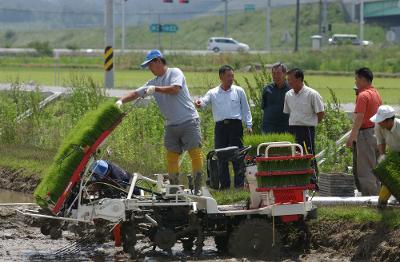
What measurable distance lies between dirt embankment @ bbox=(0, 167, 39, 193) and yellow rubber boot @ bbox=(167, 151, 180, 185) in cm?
544

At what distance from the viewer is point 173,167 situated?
13.5 meters

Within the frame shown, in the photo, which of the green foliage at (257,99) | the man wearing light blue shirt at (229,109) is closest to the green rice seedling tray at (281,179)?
the man wearing light blue shirt at (229,109)

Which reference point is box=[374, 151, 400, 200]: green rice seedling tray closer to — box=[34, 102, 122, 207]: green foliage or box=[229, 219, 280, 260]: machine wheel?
box=[229, 219, 280, 260]: machine wheel

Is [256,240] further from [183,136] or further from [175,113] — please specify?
[175,113]

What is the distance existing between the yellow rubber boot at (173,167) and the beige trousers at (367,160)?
2419 millimetres

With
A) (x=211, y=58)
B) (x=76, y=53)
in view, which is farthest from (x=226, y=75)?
(x=76, y=53)

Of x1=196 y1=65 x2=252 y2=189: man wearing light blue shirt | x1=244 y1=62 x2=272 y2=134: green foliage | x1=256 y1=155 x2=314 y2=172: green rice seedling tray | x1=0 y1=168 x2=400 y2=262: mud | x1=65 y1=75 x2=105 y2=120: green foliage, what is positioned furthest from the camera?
x1=65 y1=75 x2=105 y2=120: green foliage

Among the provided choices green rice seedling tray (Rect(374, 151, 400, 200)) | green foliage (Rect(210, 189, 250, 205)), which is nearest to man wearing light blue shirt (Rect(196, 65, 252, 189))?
green foliage (Rect(210, 189, 250, 205))

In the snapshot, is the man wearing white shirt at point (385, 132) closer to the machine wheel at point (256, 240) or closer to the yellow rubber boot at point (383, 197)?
the yellow rubber boot at point (383, 197)

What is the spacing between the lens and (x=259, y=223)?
1226cm

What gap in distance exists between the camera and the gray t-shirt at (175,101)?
42.9ft

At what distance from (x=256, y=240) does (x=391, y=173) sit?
63.7 inches

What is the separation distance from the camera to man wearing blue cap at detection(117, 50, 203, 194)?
13016mm

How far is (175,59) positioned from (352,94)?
26284 mm
